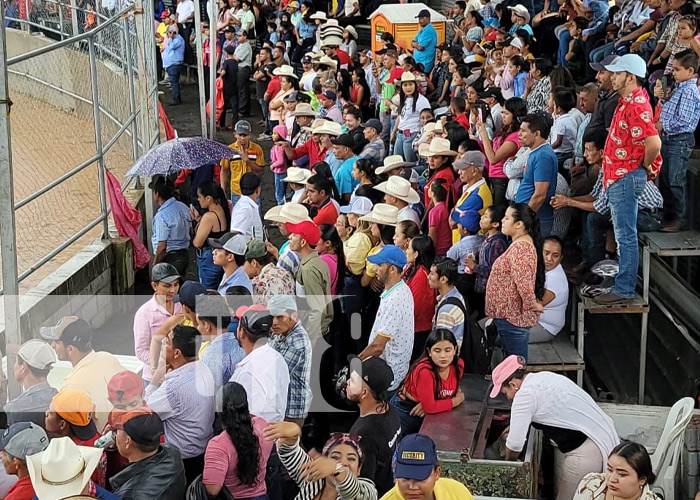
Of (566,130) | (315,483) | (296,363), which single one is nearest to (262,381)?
(296,363)

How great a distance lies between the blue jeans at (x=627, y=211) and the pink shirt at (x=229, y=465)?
10.9 feet

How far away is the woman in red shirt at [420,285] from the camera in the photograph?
676 cm

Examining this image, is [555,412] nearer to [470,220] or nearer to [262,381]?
[262,381]

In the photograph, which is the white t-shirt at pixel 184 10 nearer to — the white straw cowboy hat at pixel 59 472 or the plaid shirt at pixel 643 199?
the plaid shirt at pixel 643 199

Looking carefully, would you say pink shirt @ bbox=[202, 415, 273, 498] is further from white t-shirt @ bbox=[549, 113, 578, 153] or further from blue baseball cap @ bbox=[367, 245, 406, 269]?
white t-shirt @ bbox=[549, 113, 578, 153]

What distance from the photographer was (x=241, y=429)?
4.67 meters

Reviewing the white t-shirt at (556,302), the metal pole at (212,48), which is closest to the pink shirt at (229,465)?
the white t-shirt at (556,302)

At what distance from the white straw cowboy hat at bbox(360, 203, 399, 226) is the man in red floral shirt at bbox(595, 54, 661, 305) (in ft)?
5.31

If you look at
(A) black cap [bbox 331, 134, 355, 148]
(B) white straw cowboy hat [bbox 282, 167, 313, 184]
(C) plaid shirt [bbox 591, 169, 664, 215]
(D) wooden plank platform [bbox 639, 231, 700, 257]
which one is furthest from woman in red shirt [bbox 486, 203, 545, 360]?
(A) black cap [bbox 331, 134, 355, 148]

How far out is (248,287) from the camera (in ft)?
22.3

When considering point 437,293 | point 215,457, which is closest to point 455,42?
point 437,293

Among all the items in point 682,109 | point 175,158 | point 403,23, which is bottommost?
point 175,158

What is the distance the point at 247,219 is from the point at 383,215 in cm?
142

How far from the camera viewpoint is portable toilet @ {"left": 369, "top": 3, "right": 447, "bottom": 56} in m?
15.9
